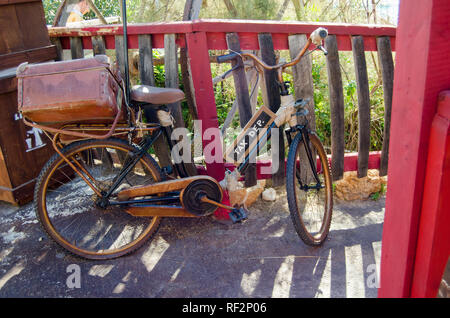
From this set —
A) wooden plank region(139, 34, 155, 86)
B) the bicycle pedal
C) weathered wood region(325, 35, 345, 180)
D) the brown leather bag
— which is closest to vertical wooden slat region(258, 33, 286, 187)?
weathered wood region(325, 35, 345, 180)

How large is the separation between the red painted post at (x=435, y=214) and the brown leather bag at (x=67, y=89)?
6.90ft

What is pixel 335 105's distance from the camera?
3.78m

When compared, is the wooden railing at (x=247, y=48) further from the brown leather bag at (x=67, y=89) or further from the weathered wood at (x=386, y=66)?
the brown leather bag at (x=67, y=89)

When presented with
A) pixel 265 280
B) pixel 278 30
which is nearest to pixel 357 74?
pixel 278 30

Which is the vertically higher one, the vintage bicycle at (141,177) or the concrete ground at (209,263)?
the vintage bicycle at (141,177)

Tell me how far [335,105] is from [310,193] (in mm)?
911

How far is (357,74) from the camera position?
3.78 m

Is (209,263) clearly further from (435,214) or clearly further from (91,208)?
(435,214)

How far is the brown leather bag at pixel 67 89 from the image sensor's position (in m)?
2.81

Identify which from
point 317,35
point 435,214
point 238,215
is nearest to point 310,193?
point 238,215

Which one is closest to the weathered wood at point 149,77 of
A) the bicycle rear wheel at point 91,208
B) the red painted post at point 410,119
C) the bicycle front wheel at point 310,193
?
the bicycle rear wheel at point 91,208

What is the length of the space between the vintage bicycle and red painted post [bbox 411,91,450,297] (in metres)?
1.59
